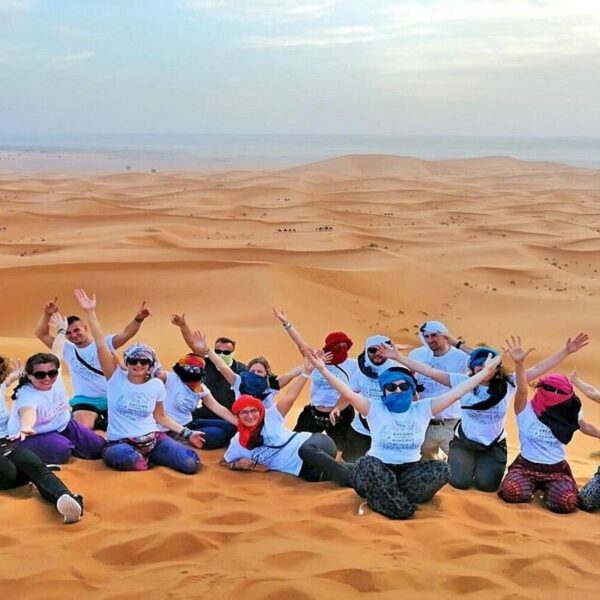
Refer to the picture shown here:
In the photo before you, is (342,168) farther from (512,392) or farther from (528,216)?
(512,392)

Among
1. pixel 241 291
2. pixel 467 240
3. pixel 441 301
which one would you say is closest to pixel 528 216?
pixel 467 240

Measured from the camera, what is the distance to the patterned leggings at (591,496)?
6223mm

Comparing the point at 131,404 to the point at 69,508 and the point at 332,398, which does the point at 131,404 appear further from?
the point at 332,398

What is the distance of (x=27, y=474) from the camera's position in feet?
19.3

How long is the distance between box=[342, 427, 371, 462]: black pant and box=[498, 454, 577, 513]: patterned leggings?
1378 millimetres

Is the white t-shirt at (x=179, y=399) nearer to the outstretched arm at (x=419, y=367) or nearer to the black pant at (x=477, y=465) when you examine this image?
the outstretched arm at (x=419, y=367)

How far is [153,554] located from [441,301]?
537 inches

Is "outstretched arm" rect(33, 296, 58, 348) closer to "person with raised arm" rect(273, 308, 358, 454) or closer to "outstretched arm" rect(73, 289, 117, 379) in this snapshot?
"outstretched arm" rect(73, 289, 117, 379)

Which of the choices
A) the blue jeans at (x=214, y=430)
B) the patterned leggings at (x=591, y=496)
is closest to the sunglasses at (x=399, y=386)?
the patterned leggings at (x=591, y=496)

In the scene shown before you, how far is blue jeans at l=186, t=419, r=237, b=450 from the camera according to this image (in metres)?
7.68

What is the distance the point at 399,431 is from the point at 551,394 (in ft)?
4.34

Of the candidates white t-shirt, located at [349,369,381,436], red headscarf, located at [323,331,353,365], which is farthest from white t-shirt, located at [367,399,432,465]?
red headscarf, located at [323,331,353,365]

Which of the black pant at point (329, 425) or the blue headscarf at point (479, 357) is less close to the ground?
the blue headscarf at point (479, 357)

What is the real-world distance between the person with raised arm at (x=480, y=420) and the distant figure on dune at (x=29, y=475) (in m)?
2.73
